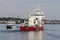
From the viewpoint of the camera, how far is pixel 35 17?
98375 mm

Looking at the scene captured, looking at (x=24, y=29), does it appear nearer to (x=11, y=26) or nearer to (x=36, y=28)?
(x=36, y=28)

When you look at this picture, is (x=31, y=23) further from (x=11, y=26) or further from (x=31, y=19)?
(x=11, y=26)

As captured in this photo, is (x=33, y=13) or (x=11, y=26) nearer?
Result: (x=33, y=13)

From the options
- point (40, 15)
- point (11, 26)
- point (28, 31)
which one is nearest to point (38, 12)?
point (40, 15)

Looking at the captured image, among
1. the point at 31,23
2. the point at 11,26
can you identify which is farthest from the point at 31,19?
the point at 11,26

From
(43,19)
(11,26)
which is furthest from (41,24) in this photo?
(11,26)

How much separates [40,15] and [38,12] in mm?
1735

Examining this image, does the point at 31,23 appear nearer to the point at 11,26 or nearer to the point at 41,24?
the point at 41,24

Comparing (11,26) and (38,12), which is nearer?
(38,12)

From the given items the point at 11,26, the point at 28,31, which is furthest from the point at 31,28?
the point at 11,26

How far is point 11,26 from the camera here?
417 ft

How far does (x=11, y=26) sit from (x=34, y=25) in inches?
1248

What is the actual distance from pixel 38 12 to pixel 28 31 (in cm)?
821

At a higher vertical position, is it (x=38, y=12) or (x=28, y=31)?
(x=38, y=12)
